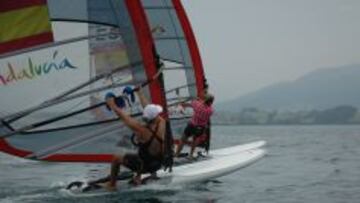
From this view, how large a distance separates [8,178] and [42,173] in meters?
1.88

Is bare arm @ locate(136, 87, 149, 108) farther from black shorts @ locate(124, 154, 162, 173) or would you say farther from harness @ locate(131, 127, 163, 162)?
black shorts @ locate(124, 154, 162, 173)

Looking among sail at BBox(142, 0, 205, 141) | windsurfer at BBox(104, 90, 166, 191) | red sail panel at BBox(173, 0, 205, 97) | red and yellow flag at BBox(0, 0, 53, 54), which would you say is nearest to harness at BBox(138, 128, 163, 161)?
windsurfer at BBox(104, 90, 166, 191)

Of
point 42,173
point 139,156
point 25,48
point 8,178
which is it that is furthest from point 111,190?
point 42,173

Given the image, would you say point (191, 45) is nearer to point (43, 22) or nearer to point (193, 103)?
point (193, 103)

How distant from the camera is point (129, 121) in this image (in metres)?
9.58

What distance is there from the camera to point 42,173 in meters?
15.9

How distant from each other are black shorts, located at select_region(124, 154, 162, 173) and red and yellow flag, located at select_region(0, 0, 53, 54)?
7.00 feet

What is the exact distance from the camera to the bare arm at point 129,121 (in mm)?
9594

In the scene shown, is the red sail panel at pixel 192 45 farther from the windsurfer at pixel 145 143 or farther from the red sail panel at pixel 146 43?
the windsurfer at pixel 145 143

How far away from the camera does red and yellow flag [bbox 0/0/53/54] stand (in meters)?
10.0

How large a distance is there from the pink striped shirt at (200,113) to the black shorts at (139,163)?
13.8 ft

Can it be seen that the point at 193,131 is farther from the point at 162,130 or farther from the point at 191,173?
the point at 162,130

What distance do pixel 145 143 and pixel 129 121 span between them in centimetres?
52

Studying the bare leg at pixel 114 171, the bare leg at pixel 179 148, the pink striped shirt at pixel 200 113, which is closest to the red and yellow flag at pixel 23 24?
the bare leg at pixel 114 171
